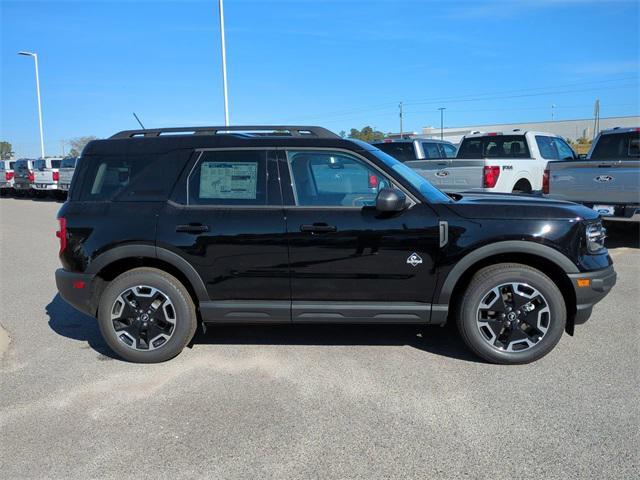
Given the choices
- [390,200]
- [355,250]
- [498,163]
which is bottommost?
[355,250]

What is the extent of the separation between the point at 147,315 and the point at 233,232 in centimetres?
103

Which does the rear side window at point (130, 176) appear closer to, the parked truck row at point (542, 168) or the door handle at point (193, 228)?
the door handle at point (193, 228)

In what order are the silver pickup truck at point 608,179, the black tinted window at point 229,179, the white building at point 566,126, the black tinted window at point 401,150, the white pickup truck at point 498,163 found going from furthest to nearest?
the white building at point 566,126
the black tinted window at point 401,150
the white pickup truck at point 498,163
the silver pickup truck at point 608,179
the black tinted window at point 229,179

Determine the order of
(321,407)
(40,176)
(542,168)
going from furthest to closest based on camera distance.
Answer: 1. (40,176)
2. (542,168)
3. (321,407)

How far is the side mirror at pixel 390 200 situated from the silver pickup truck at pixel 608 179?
19.3ft

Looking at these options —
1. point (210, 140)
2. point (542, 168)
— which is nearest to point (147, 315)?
point (210, 140)

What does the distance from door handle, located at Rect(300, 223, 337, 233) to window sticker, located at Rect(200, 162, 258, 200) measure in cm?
53

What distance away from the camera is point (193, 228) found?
165 inches

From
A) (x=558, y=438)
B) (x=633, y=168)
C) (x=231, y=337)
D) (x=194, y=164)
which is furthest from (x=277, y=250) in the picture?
(x=633, y=168)

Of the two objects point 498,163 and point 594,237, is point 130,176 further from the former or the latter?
point 498,163

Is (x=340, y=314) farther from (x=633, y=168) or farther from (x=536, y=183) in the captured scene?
(x=536, y=183)

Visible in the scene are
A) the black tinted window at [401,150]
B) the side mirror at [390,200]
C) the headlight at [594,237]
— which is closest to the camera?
the side mirror at [390,200]

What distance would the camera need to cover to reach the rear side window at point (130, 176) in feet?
14.2

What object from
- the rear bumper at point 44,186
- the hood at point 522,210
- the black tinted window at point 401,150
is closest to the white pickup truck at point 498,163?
the black tinted window at point 401,150
